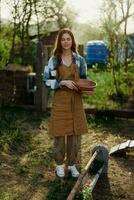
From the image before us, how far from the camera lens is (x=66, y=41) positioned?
5.97 m

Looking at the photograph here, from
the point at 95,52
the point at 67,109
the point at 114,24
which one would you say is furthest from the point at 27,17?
the point at 95,52

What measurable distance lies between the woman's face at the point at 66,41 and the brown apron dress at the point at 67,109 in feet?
0.73

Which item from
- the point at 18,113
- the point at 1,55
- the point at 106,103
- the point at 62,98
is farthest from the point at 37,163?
the point at 1,55

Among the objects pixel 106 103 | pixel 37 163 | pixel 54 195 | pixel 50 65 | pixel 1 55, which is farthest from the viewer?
pixel 1 55

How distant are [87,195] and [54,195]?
1.79 ft

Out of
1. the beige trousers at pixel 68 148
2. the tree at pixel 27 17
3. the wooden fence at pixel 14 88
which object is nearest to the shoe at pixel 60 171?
the beige trousers at pixel 68 148

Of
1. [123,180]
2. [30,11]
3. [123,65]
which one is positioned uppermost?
[30,11]

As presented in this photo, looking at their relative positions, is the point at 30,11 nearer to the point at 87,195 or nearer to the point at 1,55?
the point at 1,55

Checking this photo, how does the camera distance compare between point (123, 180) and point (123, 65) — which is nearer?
point (123, 180)

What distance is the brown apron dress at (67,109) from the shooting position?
605cm

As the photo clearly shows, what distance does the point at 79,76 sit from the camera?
6.15 m

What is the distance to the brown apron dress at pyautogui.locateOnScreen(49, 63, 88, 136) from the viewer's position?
6.05 metres

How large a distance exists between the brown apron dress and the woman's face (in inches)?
8.8

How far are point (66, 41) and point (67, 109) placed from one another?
2.72 feet
